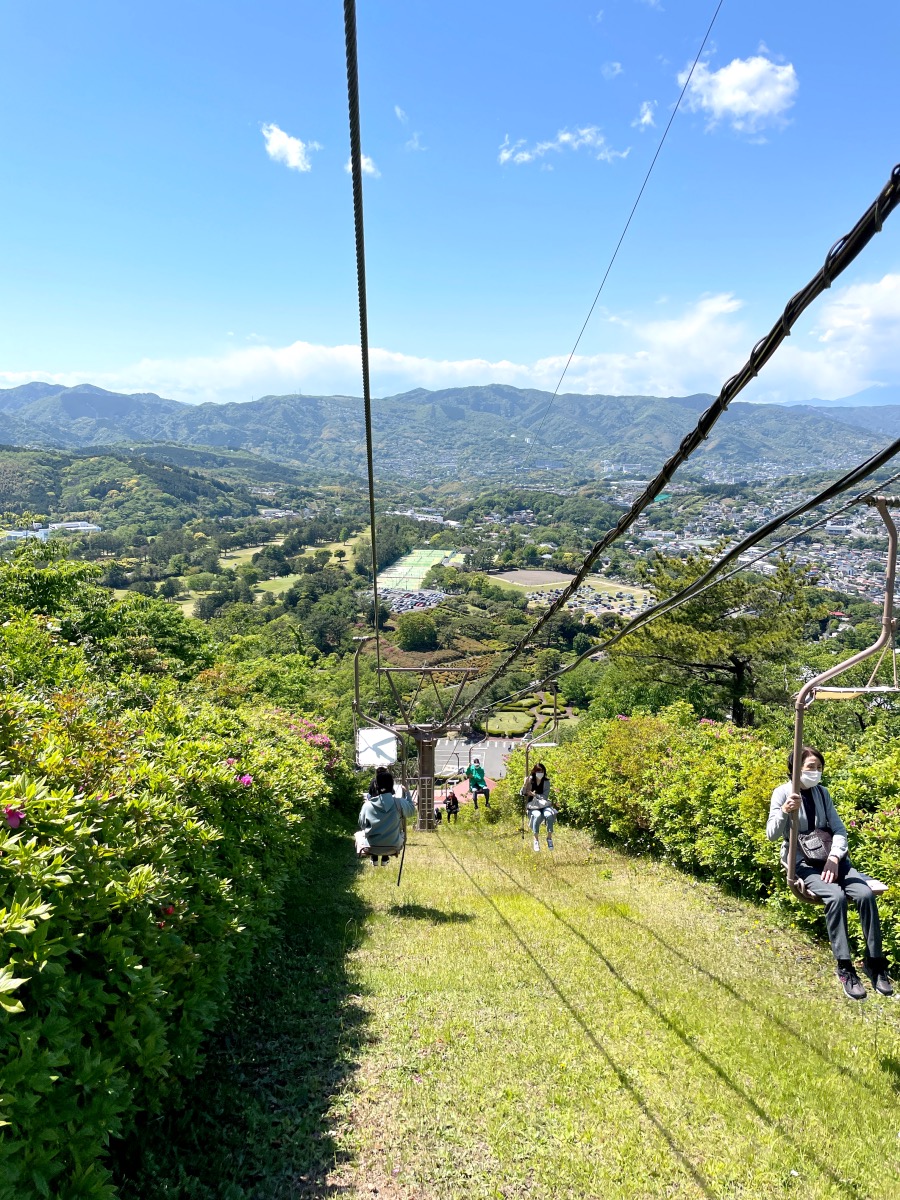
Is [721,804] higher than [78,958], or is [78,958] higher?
[78,958]

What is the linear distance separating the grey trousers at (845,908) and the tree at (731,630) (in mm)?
17779

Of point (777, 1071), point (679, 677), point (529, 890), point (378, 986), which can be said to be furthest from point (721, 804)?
point (679, 677)

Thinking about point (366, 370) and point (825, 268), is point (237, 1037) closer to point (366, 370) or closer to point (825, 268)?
point (366, 370)

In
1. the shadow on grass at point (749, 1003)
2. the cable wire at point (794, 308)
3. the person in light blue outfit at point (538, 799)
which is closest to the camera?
the cable wire at point (794, 308)

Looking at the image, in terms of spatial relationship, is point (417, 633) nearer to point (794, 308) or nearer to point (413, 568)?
point (413, 568)

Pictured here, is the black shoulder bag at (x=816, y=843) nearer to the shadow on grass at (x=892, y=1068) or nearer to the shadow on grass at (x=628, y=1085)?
the shadow on grass at (x=892, y=1068)

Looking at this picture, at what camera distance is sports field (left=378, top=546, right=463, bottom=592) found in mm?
122688

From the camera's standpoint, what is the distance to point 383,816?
6.96m

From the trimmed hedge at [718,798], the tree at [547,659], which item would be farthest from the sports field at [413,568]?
the trimmed hedge at [718,798]

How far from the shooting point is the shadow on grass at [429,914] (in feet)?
24.6

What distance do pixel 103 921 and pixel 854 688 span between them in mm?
3914

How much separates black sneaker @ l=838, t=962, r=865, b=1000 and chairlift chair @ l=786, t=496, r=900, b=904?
38cm

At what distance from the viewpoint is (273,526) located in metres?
164

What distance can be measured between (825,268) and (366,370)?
2595mm
